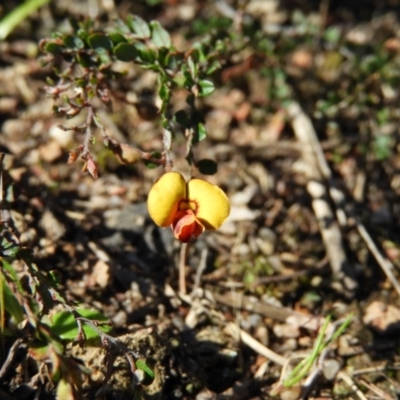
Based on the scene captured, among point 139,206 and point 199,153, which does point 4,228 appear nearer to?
point 139,206

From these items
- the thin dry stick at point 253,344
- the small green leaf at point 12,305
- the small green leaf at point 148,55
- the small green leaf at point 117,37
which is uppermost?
the small green leaf at point 117,37

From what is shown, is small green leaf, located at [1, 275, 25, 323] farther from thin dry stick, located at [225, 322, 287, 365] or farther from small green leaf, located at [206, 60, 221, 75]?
small green leaf, located at [206, 60, 221, 75]

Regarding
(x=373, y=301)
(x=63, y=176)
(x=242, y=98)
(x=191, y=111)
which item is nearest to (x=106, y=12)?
(x=242, y=98)

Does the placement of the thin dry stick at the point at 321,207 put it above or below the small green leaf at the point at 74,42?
below

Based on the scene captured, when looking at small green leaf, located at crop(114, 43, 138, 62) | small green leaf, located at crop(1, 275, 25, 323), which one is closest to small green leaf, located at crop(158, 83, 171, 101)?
small green leaf, located at crop(114, 43, 138, 62)

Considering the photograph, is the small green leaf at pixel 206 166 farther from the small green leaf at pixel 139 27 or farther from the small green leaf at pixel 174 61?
the small green leaf at pixel 139 27

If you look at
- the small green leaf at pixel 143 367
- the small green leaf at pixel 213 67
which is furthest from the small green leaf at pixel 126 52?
the small green leaf at pixel 143 367
